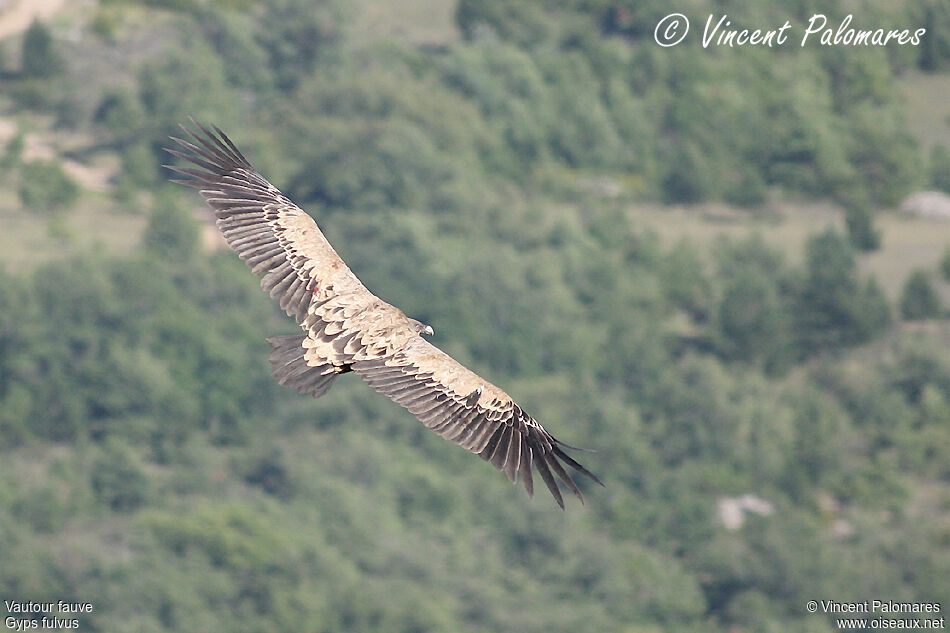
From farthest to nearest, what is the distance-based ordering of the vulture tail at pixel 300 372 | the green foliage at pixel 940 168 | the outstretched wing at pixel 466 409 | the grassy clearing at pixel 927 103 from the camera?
the grassy clearing at pixel 927 103, the green foliage at pixel 940 168, the vulture tail at pixel 300 372, the outstretched wing at pixel 466 409

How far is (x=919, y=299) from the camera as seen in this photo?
13912 centimetres

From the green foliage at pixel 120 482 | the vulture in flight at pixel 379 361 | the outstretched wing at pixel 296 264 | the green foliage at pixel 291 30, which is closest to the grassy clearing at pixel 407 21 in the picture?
the green foliage at pixel 291 30

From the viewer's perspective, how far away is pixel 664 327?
5906 inches

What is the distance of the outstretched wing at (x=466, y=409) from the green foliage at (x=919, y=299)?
362 feet

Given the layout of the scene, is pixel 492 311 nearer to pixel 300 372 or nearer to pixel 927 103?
pixel 927 103

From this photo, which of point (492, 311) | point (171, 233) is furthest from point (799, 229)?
point (171, 233)

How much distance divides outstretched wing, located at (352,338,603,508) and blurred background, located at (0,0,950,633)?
244ft

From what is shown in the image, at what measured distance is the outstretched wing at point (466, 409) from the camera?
3170 centimetres

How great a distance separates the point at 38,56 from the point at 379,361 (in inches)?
5250

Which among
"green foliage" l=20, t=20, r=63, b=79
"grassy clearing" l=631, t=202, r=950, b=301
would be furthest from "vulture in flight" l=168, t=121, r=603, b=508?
"green foliage" l=20, t=20, r=63, b=79

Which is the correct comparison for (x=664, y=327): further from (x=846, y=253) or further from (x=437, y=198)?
(x=437, y=198)

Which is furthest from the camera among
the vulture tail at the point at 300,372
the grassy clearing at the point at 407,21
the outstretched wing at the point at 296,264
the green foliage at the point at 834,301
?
the grassy clearing at the point at 407,21

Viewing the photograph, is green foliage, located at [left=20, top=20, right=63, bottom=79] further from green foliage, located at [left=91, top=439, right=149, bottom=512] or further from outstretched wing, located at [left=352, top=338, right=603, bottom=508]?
outstretched wing, located at [left=352, top=338, right=603, bottom=508]

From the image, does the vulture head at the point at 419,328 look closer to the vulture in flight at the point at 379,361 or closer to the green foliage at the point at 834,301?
the vulture in flight at the point at 379,361
